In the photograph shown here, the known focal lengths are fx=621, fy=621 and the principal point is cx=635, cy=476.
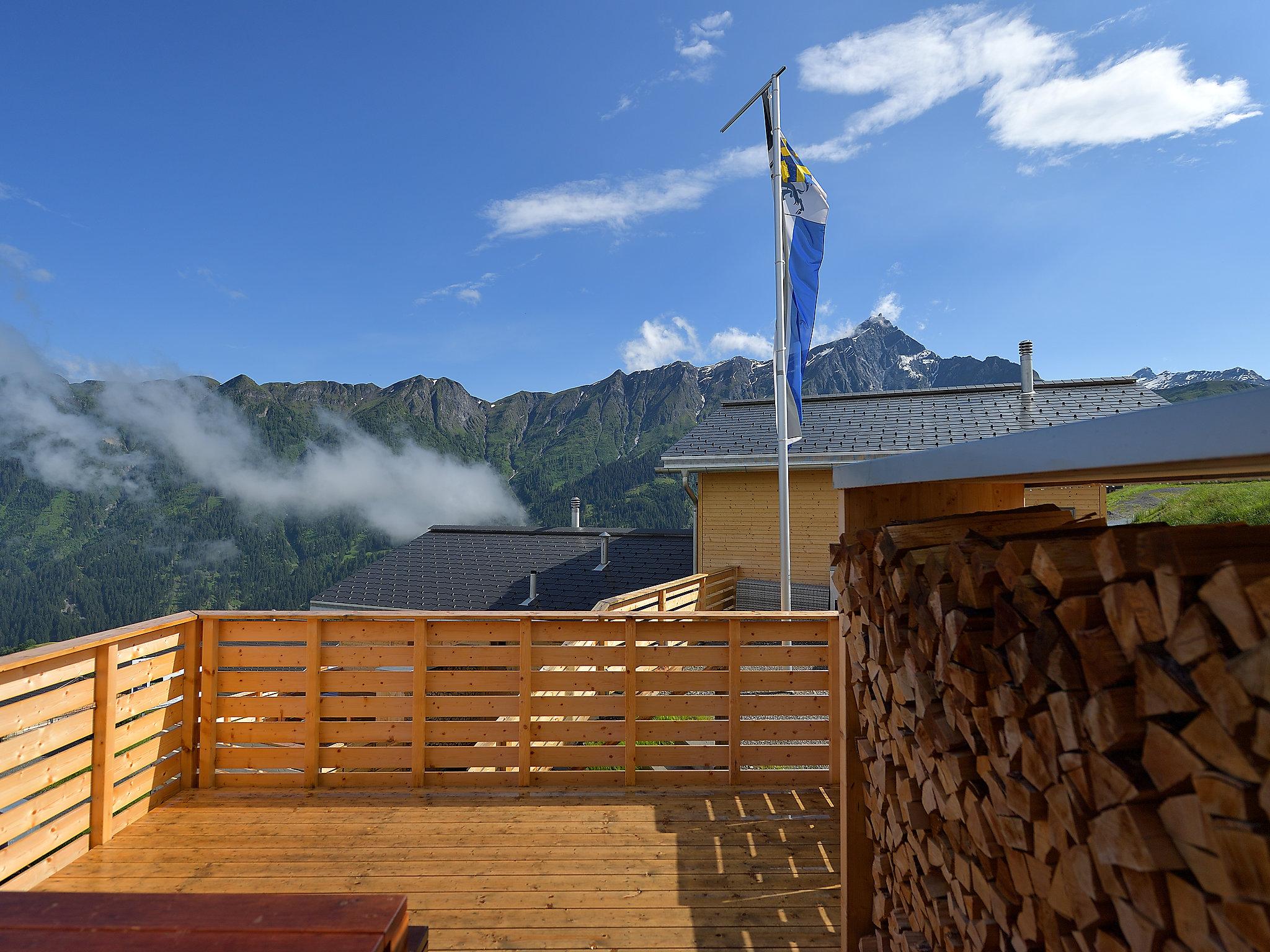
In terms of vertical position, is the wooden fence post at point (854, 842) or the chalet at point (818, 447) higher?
the chalet at point (818, 447)

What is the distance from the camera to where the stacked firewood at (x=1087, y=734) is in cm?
68

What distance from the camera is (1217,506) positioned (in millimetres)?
11375

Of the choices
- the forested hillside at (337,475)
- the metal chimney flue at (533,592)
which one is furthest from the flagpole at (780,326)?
the forested hillside at (337,475)

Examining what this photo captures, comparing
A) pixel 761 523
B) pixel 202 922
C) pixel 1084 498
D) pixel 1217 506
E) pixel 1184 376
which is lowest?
pixel 202 922

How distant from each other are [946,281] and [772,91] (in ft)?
83.9

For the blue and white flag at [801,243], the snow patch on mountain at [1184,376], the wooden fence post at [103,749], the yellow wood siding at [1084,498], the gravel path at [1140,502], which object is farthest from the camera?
the snow patch on mountain at [1184,376]

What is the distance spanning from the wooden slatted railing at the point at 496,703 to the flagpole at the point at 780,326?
8.36 ft

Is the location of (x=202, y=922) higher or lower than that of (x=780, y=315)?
lower

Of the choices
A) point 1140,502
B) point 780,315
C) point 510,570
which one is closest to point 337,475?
point 510,570

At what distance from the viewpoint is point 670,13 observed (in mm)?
8125

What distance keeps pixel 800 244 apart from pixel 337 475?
144930mm

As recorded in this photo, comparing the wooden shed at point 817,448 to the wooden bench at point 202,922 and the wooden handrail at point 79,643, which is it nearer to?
the wooden handrail at point 79,643

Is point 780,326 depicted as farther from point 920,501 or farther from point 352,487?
point 352,487

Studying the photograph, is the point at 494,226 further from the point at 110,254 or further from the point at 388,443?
the point at 388,443
